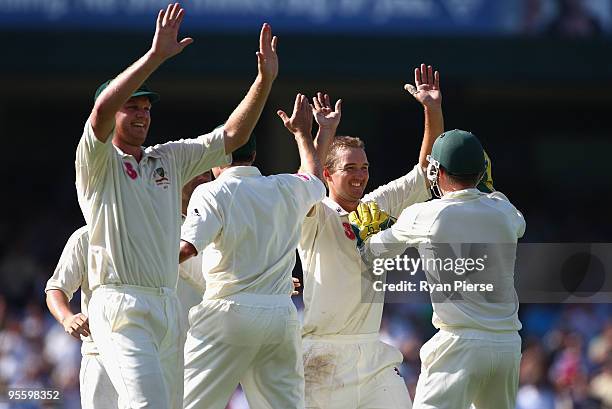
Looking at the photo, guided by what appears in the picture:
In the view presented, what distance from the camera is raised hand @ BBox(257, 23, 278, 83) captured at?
6.00m

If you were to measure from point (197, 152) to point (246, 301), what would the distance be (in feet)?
2.53

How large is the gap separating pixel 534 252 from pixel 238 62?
4037mm

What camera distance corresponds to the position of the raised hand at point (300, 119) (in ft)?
21.8

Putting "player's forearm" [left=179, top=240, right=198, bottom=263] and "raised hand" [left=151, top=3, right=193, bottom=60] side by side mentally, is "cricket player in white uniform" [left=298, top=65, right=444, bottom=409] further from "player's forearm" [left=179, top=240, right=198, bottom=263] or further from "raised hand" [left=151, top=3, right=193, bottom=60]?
"raised hand" [left=151, top=3, right=193, bottom=60]

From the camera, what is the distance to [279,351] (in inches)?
243

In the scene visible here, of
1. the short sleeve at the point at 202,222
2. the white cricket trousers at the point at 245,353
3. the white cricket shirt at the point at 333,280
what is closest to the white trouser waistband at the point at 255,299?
the white cricket trousers at the point at 245,353

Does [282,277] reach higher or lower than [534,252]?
higher

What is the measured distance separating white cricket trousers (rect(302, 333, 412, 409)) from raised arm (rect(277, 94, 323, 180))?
92cm

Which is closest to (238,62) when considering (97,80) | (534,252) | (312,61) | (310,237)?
(312,61)

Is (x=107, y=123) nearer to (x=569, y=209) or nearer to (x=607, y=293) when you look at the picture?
(x=607, y=293)

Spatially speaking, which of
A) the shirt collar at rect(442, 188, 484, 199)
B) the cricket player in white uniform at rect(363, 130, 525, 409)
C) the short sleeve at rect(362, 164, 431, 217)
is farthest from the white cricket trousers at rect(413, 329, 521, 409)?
the short sleeve at rect(362, 164, 431, 217)

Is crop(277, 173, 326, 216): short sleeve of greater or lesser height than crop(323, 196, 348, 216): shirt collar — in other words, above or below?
above

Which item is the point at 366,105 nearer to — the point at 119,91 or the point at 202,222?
the point at 202,222

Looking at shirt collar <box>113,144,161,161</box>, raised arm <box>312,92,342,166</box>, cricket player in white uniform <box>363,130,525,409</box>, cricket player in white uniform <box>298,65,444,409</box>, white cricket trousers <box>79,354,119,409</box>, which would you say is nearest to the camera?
shirt collar <box>113,144,161,161</box>
